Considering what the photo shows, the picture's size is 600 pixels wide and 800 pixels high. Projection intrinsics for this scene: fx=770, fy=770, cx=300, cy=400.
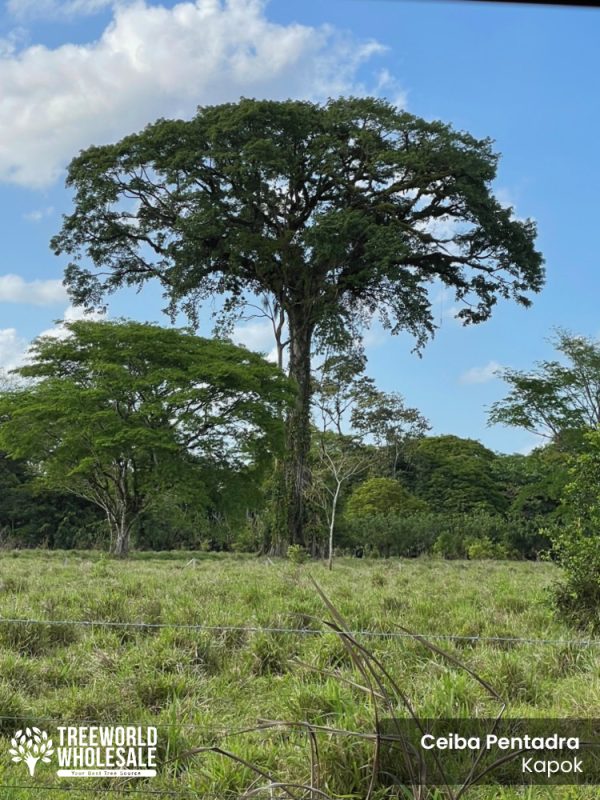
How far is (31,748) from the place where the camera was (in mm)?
3234

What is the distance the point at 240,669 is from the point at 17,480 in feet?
96.1

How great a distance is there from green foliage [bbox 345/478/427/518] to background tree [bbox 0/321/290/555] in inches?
450

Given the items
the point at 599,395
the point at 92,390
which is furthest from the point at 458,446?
the point at 92,390

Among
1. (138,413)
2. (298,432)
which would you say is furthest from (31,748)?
(298,432)

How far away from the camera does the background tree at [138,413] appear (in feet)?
65.7

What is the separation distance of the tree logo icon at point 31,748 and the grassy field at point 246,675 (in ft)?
0.15

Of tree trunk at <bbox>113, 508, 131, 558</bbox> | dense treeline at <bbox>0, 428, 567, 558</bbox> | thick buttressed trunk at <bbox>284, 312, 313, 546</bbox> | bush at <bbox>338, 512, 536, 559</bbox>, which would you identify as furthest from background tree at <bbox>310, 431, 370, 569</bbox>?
tree trunk at <bbox>113, 508, 131, 558</bbox>

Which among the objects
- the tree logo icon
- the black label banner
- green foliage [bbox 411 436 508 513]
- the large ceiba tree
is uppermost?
the large ceiba tree

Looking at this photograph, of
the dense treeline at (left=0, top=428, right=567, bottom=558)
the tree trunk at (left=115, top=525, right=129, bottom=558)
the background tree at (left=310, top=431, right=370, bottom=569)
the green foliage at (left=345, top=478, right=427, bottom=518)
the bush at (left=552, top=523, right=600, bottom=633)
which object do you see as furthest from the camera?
the green foliage at (left=345, top=478, right=427, bottom=518)

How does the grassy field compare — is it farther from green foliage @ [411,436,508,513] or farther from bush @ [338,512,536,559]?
green foliage @ [411,436,508,513]

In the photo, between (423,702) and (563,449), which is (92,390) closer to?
(563,449)

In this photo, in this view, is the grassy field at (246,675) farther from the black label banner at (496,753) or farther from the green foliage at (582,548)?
the green foliage at (582,548)

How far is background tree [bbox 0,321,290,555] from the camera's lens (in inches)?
789

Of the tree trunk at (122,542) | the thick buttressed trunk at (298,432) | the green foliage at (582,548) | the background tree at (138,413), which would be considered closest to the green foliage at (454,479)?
the thick buttressed trunk at (298,432)
